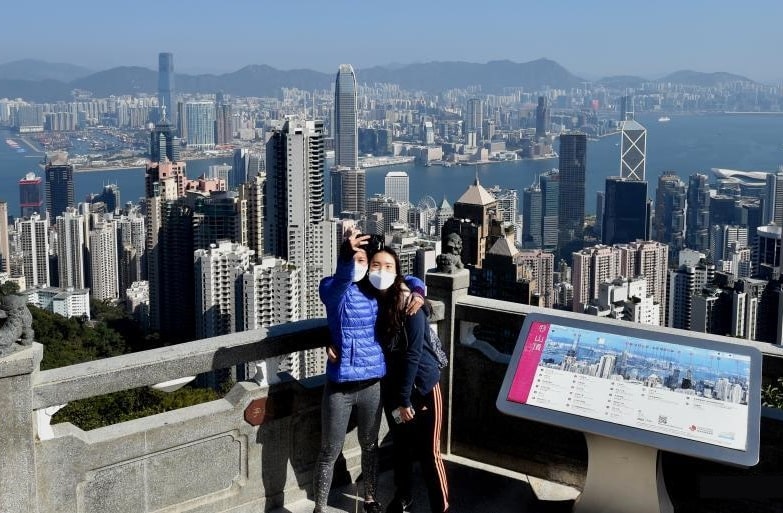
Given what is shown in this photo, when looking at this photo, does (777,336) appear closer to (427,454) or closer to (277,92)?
(427,454)

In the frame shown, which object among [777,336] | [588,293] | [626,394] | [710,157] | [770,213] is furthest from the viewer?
[710,157]

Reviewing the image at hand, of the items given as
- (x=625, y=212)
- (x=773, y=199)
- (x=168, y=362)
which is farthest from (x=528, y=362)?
(x=625, y=212)

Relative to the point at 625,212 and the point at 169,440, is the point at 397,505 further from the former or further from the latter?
the point at 625,212

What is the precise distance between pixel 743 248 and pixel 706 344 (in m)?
64.7

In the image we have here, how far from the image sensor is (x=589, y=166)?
106812 mm

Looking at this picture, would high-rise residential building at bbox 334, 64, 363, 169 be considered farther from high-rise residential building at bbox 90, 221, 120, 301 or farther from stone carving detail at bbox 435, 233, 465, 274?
stone carving detail at bbox 435, 233, 465, 274

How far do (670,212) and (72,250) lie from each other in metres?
51.7

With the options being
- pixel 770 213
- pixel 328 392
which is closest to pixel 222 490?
pixel 328 392

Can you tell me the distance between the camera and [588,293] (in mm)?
49406

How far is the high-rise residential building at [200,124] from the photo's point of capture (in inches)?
4656

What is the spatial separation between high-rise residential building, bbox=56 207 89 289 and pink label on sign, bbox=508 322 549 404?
166 ft

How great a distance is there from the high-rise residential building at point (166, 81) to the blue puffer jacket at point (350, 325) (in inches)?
5863

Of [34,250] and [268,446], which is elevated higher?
[268,446]

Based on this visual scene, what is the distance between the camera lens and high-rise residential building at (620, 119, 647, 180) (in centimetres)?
9731
